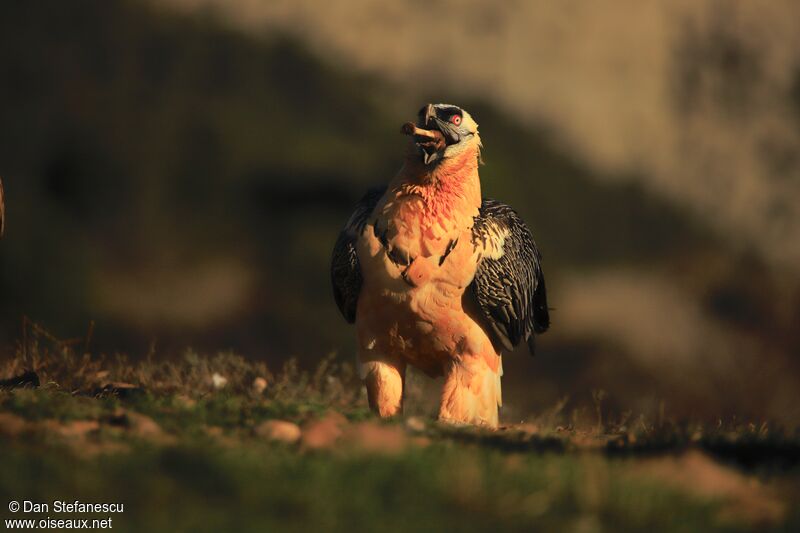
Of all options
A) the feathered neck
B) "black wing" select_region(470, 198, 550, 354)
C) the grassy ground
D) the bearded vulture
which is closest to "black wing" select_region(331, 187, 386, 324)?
the bearded vulture

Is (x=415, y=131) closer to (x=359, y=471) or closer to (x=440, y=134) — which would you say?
(x=440, y=134)

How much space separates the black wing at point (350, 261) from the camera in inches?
336

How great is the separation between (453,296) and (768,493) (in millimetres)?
2955

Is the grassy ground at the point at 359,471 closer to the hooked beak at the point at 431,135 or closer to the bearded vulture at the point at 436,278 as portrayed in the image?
the bearded vulture at the point at 436,278

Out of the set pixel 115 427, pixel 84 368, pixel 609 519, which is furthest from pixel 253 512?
pixel 84 368

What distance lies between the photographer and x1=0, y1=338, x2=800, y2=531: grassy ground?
5168 mm

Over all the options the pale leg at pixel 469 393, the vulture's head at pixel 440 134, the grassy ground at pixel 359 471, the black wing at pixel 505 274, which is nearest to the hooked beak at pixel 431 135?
the vulture's head at pixel 440 134

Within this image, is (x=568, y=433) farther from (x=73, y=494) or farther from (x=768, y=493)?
(x=73, y=494)

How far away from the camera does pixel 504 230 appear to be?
8906 mm

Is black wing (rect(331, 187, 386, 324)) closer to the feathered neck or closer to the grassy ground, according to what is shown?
the feathered neck

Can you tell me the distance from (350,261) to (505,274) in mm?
1013

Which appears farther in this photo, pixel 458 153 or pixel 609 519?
pixel 458 153

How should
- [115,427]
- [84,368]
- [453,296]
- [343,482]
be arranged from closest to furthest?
[343,482] → [115,427] → [453,296] → [84,368]

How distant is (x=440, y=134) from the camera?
855cm
